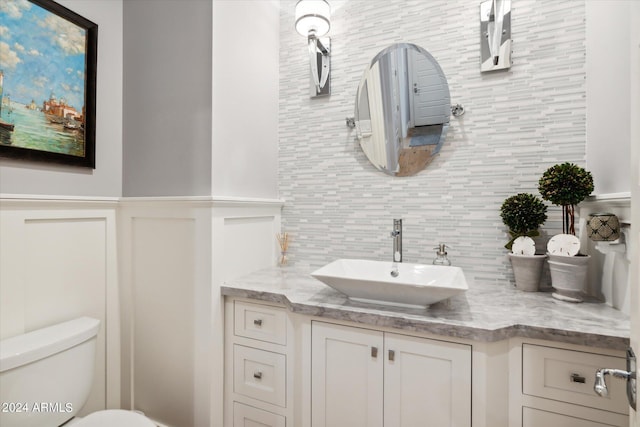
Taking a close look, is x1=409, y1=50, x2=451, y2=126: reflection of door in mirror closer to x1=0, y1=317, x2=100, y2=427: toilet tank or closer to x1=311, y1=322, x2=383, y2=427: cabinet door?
x1=311, y1=322, x2=383, y2=427: cabinet door

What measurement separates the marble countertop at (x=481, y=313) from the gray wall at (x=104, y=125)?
815 mm

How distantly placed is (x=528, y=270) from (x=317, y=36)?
1.56 metres

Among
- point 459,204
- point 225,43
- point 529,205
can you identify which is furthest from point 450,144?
point 225,43

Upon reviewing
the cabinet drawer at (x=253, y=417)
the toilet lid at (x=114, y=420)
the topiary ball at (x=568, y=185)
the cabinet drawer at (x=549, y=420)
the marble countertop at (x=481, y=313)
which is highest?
the topiary ball at (x=568, y=185)

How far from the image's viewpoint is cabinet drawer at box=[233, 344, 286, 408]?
1.29 metres

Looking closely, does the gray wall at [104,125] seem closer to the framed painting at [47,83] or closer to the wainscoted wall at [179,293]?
the framed painting at [47,83]

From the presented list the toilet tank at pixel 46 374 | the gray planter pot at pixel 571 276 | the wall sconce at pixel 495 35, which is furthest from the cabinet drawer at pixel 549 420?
the toilet tank at pixel 46 374

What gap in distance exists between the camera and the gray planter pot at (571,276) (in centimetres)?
116

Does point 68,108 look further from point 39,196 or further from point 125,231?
point 125,231

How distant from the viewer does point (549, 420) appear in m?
0.95

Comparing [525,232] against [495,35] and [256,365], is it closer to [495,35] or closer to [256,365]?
[495,35]

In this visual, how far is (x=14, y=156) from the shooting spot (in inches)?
47.4

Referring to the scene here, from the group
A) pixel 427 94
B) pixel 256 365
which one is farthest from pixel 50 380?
pixel 427 94

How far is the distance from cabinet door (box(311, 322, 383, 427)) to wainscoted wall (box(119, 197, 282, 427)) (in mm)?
482
